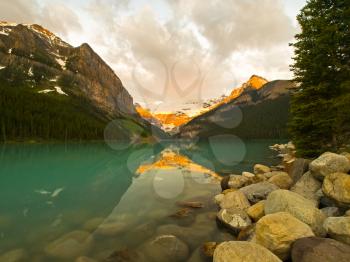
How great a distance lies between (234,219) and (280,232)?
4532mm

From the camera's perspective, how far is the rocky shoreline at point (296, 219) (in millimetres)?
8125

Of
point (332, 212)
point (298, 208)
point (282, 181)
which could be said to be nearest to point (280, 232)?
point (298, 208)

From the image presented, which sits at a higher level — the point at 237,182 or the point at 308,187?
the point at 308,187

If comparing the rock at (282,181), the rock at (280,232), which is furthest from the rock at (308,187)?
the rock at (280,232)

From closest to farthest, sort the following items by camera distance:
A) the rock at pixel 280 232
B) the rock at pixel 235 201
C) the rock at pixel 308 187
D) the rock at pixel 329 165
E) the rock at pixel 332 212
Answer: the rock at pixel 280 232 → the rock at pixel 332 212 → the rock at pixel 329 165 → the rock at pixel 308 187 → the rock at pixel 235 201

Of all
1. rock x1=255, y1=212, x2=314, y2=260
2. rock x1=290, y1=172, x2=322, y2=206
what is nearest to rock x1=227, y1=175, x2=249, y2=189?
rock x1=290, y1=172, x2=322, y2=206

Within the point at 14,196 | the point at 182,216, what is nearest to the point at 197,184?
the point at 182,216

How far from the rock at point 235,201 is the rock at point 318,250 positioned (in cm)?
679

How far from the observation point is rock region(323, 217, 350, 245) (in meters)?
8.88

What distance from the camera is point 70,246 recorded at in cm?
1183

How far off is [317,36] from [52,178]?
35.7m

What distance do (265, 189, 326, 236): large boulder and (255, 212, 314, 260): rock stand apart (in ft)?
4.00

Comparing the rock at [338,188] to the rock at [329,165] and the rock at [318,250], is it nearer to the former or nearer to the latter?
the rock at [329,165]

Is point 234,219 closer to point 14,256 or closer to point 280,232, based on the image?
point 280,232
